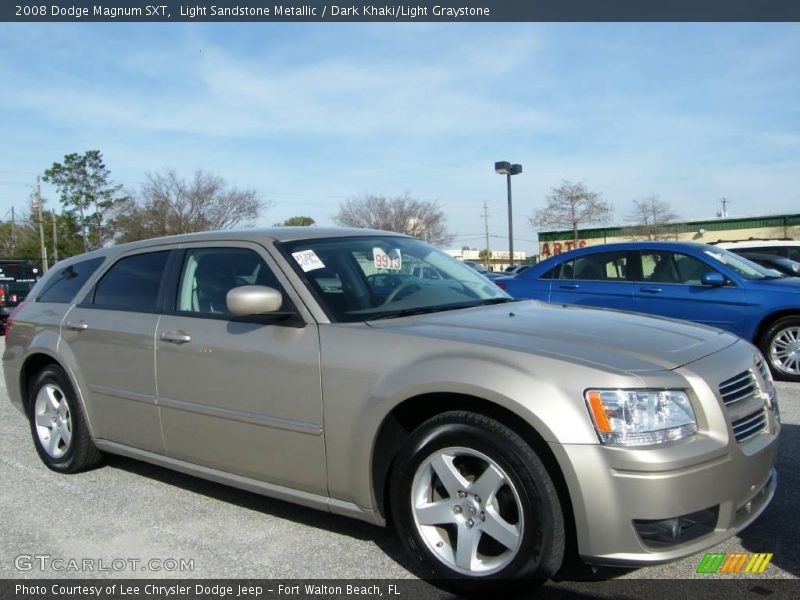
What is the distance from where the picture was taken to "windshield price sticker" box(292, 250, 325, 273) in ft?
12.2

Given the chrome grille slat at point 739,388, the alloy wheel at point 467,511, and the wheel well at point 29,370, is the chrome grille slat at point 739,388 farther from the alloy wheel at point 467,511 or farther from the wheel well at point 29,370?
the wheel well at point 29,370

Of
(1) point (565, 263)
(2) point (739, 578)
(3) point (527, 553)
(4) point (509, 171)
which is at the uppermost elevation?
(4) point (509, 171)

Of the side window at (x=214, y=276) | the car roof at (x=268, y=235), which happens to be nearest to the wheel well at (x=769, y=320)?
the car roof at (x=268, y=235)

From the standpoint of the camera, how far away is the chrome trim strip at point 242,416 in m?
3.30

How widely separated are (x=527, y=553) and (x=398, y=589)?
65cm

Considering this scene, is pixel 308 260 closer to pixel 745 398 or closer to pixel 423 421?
pixel 423 421

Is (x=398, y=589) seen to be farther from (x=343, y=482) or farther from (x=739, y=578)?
(x=739, y=578)

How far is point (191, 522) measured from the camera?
3852 mm

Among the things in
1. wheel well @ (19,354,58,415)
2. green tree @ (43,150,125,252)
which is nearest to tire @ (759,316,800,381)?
wheel well @ (19,354,58,415)

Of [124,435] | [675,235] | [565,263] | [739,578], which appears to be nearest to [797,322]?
[565,263]

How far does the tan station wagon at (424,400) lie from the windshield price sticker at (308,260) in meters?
0.02

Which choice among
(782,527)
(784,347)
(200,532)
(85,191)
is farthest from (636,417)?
(85,191)

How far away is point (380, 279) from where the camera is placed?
153 inches

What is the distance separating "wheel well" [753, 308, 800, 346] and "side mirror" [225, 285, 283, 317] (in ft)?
19.9
